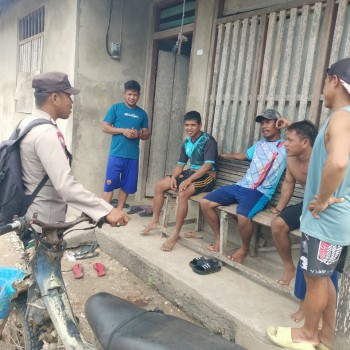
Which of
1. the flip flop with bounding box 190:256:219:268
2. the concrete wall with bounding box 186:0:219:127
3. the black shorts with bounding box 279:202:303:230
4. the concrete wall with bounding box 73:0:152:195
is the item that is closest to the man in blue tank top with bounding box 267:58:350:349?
the black shorts with bounding box 279:202:303:230

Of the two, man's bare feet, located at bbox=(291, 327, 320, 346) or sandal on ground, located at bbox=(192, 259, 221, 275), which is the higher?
man's bare feet, located at bbox=(291, 327, 320, 346)

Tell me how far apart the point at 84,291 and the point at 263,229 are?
214 cm

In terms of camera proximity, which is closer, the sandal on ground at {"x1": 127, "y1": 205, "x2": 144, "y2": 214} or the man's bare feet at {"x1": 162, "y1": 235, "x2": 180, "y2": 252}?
the man's bare feet at {"x1": 162, "y1": 235, "x2": 180, "y2": 252}

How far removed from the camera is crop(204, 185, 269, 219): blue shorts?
3.58 metres

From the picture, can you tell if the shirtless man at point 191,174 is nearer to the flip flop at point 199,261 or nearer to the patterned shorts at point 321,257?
the flip flop at point 199,261

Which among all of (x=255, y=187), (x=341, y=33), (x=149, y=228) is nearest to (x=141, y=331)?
(x=255, y=187)

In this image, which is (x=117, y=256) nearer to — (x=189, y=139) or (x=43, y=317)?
(x=189, y=139)

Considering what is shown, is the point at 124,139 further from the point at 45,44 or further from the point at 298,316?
the point at 298,316

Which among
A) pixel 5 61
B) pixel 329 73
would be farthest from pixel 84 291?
pixel 5 61

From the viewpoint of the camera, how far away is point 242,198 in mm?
3725

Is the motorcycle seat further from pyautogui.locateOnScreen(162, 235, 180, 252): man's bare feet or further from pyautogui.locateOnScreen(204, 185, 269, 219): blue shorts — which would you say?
pyautogui.locateOnScreen(162, 235, 180, 252): man's bare feet

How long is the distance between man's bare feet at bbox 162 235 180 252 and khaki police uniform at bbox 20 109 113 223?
2.05 meters

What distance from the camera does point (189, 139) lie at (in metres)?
4.62

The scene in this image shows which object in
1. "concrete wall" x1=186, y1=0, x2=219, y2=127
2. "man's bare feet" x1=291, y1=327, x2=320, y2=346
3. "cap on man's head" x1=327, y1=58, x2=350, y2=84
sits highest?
→ "concrete wall" x1=186, y1=0, x2=219, y2=127
